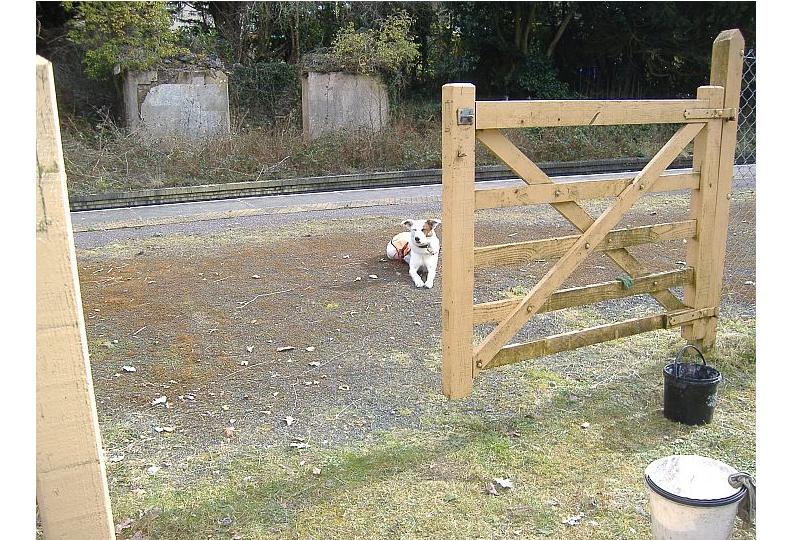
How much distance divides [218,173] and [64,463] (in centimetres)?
1263

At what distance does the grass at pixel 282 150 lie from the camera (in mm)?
13359

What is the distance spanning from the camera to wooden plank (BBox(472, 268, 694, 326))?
3980 mm

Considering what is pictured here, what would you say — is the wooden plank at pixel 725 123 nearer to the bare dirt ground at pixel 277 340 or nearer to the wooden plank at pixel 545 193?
the wooden plank at pixel 545 193

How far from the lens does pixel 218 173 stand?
14031 mm

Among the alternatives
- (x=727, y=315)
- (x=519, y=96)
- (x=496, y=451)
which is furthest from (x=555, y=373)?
(x=519, y=96)

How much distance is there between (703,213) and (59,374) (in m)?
4.26

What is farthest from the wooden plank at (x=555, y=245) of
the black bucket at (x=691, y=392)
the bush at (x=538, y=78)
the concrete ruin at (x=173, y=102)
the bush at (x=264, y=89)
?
the bush at (x=538, y=78)

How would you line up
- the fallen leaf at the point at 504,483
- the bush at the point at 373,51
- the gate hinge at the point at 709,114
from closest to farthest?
1. the fallen leaf at the point at 504,483
2. the gate hinge at the point at 709,114
3. the bush at the point at 373,51

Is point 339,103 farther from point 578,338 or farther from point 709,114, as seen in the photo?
point 578,338

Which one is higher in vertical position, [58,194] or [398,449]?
[58,194]

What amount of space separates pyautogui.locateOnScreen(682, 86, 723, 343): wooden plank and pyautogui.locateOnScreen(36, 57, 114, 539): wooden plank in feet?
13.4

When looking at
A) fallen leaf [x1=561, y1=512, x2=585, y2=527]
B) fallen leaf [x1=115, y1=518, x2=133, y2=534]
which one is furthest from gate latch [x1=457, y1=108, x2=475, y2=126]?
fallen leaf [x1=115, y1=518, x2=133, y2=534]

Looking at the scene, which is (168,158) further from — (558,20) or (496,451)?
(558,20)

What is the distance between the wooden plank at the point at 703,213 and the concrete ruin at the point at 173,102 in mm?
12759
